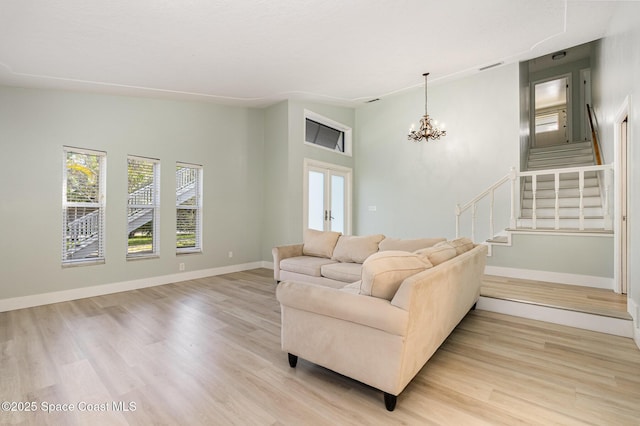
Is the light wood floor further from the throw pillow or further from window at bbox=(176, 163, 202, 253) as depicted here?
window at bbox=(176, 163, 202, 253)

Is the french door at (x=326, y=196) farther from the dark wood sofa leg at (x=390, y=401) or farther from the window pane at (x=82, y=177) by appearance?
the dark wood sofa leg at (x=390, y=401)

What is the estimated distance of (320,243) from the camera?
4.55 m

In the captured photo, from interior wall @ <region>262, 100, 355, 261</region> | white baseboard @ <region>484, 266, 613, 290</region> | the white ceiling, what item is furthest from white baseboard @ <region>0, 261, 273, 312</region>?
white baseboard @ <region>484, 266, 613, 290</region>

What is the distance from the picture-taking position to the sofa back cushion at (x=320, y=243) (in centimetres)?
446

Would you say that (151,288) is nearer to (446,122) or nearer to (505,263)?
(505,263)

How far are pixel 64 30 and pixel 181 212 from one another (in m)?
3.00

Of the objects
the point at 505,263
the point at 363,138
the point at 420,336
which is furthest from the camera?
the point at 363,138

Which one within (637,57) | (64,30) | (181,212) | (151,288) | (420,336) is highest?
(64,30)

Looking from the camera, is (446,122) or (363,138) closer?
(446,122)

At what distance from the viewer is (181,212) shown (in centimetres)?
518

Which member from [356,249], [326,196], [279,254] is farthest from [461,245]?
[326,196]

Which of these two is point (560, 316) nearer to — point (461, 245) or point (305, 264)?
point (461, 245)

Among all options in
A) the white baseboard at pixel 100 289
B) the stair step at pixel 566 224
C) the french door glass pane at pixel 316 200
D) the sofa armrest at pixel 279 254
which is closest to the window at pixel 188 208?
the white baseboard at pixel 100 289

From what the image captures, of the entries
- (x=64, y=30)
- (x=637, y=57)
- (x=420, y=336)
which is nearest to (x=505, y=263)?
(x=637, y=57)
